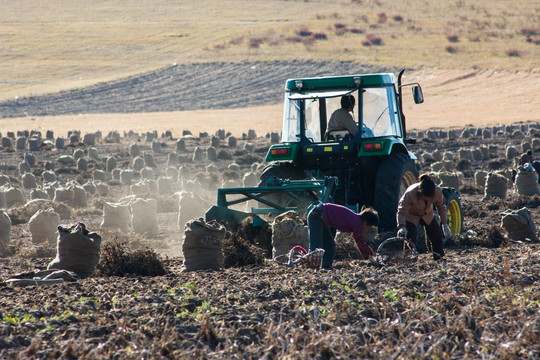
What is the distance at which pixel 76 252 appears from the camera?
8.95m

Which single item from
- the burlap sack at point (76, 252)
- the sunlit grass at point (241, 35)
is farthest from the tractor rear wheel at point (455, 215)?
the sunlit grass at point (241, 35)

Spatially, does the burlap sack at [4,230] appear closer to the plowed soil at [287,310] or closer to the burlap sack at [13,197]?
the plowed soil at [287,310]

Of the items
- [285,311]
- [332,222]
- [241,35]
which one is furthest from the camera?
[241,35]

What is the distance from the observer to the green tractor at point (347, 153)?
10570 mm

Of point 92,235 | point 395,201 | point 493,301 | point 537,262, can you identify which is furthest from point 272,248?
point 493,301

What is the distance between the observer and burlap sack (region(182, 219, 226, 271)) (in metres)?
9.20

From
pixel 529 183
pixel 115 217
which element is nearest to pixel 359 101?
pixel 115 217

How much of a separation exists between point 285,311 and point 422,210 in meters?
3.43

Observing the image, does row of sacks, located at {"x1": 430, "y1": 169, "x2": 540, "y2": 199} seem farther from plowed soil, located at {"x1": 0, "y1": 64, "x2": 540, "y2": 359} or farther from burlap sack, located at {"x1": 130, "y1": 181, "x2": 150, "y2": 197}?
burlap sack, located at {"x1": 130, "y1": 181, "x2": 150, "y2": 197}

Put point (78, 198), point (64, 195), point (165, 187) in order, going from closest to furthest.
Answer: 1. point (64, 195)
2. point (78, 198)
3. point (165, 187)

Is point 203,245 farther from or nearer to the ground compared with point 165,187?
farther from the ground

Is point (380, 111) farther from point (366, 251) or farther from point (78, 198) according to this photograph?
point (78, 198)

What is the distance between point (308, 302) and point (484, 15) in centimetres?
8410

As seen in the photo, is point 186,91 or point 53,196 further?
point 186,91
